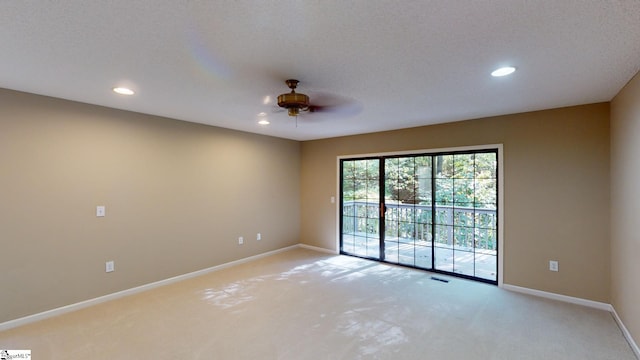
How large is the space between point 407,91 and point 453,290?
2.72 metres

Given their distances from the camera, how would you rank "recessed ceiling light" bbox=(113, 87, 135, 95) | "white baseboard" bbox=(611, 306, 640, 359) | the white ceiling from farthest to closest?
"recessed ceiling light" bbox=(113, 87, 135, 95) < "white baseboard" bbox=(611, 306, 640, 359) < the white ceiling

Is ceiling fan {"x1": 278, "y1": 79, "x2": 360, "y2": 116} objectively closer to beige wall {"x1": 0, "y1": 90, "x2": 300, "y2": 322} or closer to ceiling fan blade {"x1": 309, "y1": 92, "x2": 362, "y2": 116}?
ceiling fan blade {"x1": 309, "y1": 92, "x2": 362, "y2": 116}

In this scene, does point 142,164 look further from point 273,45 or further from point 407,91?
point 407,91

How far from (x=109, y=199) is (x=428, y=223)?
181 inches

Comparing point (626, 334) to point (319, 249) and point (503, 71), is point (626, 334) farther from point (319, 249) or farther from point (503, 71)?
point (319, 249)

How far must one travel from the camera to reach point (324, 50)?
6.49 ft

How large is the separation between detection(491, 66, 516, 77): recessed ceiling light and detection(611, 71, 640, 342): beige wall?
106cm

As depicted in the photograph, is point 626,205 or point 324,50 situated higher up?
point 324,50

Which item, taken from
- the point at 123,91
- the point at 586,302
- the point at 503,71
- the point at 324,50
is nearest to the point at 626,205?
the point at 586,302

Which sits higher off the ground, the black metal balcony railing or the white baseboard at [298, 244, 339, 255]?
the black metal balcony railing

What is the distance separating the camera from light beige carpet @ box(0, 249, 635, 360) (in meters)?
2.47

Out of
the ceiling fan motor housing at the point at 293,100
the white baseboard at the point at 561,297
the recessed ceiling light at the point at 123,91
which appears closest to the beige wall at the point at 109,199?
the recessed ceiling light at the point at 123,91

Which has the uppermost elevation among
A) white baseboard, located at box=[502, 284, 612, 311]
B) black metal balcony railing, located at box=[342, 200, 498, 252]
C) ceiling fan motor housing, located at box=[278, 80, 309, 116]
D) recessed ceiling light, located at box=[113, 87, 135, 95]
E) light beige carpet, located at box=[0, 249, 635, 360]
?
recessed ceiling light, located at box=[113, 87, 135, 95]

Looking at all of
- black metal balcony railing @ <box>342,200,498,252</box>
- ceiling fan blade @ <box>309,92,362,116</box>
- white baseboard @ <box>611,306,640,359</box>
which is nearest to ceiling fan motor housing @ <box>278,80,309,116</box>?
ceiling fan blade @ <box>309,92,362,116</box>
